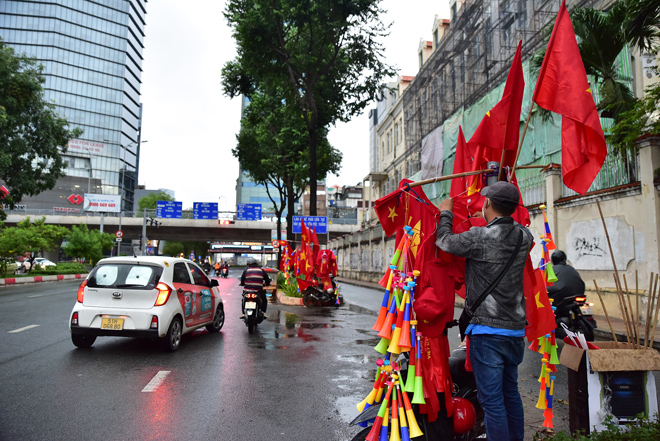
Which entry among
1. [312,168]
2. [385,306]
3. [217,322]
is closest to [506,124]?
[385,306]

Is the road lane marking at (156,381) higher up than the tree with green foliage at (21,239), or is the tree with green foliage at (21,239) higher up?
the tree with green foliage at (21,239)

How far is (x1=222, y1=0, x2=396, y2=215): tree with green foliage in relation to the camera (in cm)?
1906

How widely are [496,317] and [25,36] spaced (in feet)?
379

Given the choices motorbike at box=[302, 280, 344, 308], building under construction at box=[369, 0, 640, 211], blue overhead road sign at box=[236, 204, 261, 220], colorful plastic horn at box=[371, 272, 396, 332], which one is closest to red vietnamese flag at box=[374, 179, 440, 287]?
colorful plastic horn at box=[371, 272, 396, 332]

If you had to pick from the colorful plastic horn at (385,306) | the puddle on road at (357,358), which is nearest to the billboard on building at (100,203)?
the puddle on road at (357,358)

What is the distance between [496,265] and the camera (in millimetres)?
3102

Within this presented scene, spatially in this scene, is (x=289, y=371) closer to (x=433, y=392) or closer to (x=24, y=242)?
(x=433, y=392)

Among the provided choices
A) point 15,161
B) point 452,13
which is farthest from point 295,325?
point 452,13

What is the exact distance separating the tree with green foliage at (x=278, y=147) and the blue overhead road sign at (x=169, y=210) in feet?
65.4

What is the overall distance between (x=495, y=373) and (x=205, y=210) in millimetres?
50666

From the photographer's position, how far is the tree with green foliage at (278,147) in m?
30.5

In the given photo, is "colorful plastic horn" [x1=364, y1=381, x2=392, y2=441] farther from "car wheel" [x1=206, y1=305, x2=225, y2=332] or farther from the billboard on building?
the billboard on building

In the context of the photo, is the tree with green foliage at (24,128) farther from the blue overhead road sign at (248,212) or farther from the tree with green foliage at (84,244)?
the blue overhead road sign at (248,212)

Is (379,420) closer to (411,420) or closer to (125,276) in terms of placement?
(411,420)
